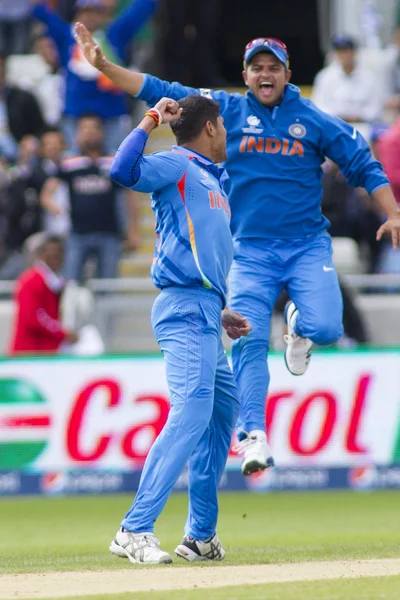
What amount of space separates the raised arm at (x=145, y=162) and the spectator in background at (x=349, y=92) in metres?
9.01

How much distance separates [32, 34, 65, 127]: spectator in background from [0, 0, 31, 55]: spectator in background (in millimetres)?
986

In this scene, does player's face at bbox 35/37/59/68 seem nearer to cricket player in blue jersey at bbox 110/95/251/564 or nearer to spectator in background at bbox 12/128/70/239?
spectator in background at bbox 12/128/70/239

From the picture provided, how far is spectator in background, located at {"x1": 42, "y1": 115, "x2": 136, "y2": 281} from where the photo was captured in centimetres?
1489

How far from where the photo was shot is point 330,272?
8648 millimetres

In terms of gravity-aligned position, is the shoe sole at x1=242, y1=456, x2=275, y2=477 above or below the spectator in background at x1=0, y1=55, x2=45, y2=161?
below

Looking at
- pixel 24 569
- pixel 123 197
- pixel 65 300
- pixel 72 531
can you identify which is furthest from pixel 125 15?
pixel 24 569

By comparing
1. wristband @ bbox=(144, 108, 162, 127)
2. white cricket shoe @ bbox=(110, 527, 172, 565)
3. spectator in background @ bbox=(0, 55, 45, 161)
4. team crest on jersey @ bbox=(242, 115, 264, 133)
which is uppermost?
spectator in background @ bbox=(0, 55, 45, 161)

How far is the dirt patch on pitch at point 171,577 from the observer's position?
21.3 ft

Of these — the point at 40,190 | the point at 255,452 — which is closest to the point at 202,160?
the point at 255,452

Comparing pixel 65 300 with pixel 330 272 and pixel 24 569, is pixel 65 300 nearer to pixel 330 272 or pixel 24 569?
pixel 330 272

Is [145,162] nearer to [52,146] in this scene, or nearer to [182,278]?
[182,278]

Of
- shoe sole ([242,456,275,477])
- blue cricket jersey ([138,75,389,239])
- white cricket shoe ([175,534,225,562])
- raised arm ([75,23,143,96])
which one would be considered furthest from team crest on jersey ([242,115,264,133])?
white cricket shoe ([175,534,225,562])

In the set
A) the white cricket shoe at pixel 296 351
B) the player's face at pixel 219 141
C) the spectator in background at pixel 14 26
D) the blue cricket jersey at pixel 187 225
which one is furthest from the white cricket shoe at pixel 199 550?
the spectator in background at pixel 14 26

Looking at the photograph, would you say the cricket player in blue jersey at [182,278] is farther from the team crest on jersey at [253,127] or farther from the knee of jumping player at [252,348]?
the team crest on jersey at [253,127]
